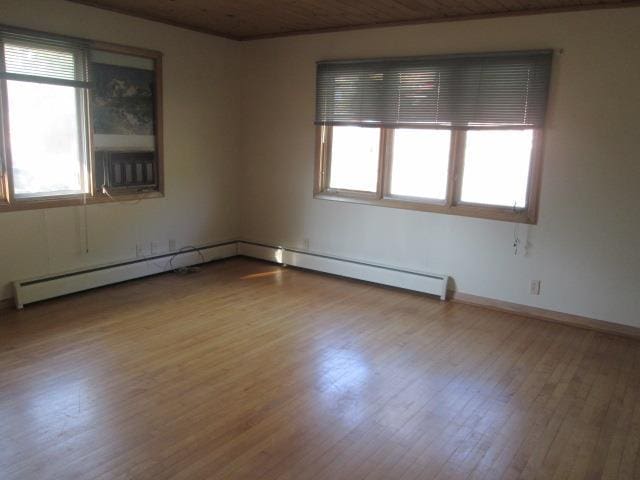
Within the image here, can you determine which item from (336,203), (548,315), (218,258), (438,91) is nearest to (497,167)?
(438,91)

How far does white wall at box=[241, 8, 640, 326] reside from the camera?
13.5 ft

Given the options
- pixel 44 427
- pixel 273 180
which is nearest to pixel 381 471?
pixel 44 427

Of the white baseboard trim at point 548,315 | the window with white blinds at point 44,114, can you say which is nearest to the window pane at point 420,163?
the white baseboard trim at point 548,315

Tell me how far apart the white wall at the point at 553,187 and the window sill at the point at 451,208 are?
0.06 meters

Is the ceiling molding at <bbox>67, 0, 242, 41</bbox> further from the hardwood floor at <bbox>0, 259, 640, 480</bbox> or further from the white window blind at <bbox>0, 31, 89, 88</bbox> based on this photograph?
the hardwood floor at <bbox>0, 259, 640, 480</bbox>

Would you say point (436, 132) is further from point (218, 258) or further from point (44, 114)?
point (44, 114)

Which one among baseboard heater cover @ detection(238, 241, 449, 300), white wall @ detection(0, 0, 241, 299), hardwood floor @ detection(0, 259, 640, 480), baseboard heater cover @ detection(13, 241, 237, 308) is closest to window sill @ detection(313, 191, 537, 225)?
baseboard heater cover @ detection(238, 241, 449, 300)

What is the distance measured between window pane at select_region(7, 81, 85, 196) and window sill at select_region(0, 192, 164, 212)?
0.08 m

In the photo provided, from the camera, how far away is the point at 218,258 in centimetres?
621

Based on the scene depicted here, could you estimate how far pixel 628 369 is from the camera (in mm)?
3615

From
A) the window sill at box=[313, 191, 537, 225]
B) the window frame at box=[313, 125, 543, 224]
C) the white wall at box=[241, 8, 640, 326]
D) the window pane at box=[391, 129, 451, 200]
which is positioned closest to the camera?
the white wall at box=[241, 8, 640, 326]

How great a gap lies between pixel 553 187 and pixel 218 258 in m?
3.68

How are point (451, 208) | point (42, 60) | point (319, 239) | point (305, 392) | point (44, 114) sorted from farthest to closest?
point (319, 239)
point (451, 208)
point (44, 114)
point (42, 60)
point (305, 392)

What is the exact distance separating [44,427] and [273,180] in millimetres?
3957
